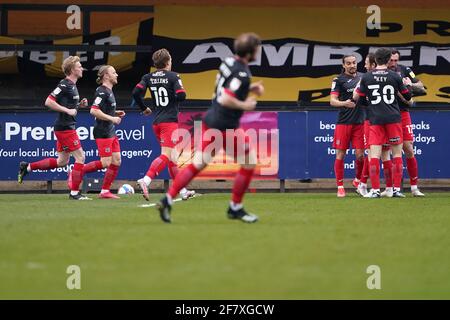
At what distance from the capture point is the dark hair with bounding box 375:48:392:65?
632 inches

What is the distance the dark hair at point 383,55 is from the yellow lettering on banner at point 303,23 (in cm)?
853

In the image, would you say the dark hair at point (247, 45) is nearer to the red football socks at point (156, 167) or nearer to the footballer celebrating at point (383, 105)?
the red football socks at point (156, 167)

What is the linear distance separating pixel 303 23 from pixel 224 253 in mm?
16425

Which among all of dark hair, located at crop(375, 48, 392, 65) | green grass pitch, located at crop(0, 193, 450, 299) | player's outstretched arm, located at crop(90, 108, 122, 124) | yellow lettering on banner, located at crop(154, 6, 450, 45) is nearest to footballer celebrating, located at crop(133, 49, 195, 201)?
player's outstretched arm, located at crop(90, 108, 122, 124)

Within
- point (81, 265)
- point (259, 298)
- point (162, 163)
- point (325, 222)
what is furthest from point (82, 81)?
point (259, 298)

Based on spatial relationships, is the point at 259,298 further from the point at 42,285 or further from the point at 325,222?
the point at 325,222

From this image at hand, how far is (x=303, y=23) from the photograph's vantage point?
81.3 feet

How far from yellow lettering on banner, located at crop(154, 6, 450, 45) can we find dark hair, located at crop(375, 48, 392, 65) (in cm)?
853

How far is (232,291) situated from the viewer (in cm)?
713

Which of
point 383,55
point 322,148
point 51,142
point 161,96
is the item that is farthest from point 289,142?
point 161,96

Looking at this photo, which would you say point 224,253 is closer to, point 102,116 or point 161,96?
point 161,96

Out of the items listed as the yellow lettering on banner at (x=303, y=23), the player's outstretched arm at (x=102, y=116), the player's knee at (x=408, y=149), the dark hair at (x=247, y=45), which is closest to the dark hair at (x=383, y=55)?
the player's knee at (x=408, y=149)

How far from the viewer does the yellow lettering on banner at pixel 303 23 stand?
24547 millimetres

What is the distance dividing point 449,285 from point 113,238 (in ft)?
12.0
